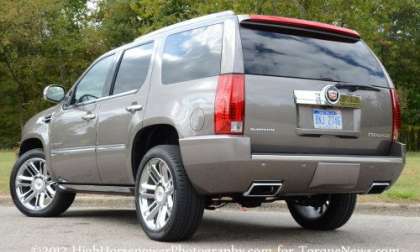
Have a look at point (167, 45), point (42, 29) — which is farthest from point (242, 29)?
point (42, 29)

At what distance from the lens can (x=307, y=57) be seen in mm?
5680

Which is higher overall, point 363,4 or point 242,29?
point 363,4

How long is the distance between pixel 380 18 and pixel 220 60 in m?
30.1

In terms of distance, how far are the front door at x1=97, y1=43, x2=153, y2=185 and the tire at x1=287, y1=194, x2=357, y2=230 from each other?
164cm

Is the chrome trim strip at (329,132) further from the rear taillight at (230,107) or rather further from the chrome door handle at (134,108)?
the chrome door handle at (134,108)

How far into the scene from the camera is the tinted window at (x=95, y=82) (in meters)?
7.02

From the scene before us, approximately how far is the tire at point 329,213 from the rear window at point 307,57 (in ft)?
4.22

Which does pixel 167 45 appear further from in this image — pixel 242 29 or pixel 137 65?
pixel 242 29

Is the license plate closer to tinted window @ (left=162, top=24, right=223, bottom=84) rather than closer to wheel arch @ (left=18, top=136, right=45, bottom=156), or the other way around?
tinted window @ (left=162, top=24, right=223, bottom=84)

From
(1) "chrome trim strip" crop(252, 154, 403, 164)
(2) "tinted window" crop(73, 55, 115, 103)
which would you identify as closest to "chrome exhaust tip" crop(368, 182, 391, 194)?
(1) "chrome trim strip" crop(252, 154, 403, 164)

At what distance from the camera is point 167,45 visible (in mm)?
6148

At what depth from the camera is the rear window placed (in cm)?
543

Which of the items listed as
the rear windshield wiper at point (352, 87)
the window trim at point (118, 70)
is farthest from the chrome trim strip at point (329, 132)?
the window trim at point (118, 70)

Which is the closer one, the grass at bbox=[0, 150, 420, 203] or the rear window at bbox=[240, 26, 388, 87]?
the rear window at bbox=[240, 26, 388, 87]
